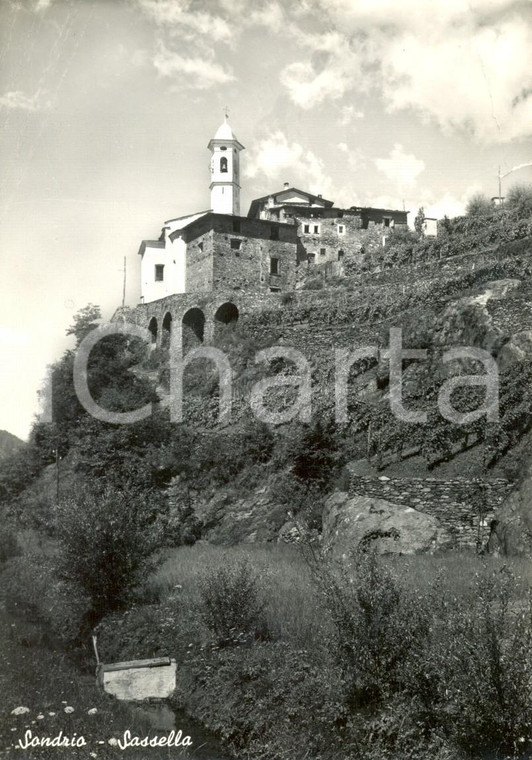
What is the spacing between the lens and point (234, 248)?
1729 inches

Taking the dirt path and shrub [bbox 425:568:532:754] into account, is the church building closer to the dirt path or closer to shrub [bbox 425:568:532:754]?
the dirt path

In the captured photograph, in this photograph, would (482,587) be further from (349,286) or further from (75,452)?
(349,286)

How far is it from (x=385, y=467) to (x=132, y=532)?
7.61 metres

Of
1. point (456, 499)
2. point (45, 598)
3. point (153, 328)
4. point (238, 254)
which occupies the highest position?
point (238, 254)

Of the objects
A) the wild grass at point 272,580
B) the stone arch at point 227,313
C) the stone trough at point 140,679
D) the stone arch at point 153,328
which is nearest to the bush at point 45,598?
the wild grass at point 272,580

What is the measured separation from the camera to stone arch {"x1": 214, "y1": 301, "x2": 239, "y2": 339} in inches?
1435

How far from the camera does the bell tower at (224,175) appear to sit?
172ft

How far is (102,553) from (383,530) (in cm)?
663

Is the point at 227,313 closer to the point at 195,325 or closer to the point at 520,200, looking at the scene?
the point at 195,325

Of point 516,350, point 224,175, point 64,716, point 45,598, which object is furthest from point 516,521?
point 224,175

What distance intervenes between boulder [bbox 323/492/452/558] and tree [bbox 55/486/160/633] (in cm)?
466

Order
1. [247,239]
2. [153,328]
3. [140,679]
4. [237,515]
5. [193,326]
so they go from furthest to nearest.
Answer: [247,239] → [153,328] → [193,326] → [237,515] → [140,679]

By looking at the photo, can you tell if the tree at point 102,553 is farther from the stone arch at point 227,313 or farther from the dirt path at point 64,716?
the stone arch at point 227,313

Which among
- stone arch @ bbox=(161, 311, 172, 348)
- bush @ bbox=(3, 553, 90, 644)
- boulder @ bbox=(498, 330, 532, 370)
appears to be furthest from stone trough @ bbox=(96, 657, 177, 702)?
stone arch @ bbox=(161, 311, 172, 348)
